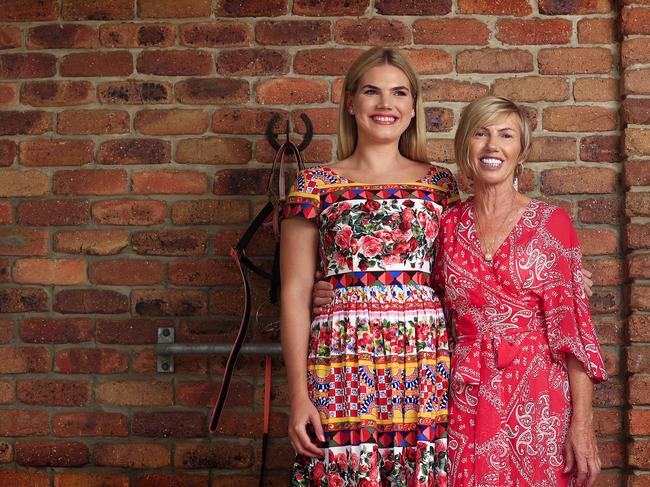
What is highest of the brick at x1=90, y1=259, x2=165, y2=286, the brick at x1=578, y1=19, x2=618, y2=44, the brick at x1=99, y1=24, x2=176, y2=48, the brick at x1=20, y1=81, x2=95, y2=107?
the brick at x1=578, y1=19, x2=618, y2=44

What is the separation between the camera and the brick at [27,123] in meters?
2.42

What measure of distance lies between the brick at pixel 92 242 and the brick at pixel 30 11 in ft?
2.20

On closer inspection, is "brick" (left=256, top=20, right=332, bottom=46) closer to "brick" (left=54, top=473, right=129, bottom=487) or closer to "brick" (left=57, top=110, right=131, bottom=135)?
"brick" (left=57, top=110, right=131, bottom=135)

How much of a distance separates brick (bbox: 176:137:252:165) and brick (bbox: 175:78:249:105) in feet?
0.38

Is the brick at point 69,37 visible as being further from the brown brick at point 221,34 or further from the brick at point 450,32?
the brick at point 450,32

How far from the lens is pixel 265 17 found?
2.39 meters

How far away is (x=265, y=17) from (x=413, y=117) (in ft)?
1.99

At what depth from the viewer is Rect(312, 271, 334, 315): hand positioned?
1903mm

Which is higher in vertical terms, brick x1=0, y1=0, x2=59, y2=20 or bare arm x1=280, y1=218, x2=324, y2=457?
brick x1=0, y1=0, x2=59, y2=20

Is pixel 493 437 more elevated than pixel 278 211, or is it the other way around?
pixel 278 211

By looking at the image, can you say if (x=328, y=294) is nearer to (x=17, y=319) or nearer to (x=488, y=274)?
(x=488, y=274)

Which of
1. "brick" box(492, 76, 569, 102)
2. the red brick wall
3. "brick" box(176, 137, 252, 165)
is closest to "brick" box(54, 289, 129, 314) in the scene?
the red brick wall

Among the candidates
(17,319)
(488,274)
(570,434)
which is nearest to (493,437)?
(570,434)

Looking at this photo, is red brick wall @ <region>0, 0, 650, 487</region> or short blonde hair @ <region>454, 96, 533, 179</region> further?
red brick wall @ <region>0, 0, 650, 487</region>
